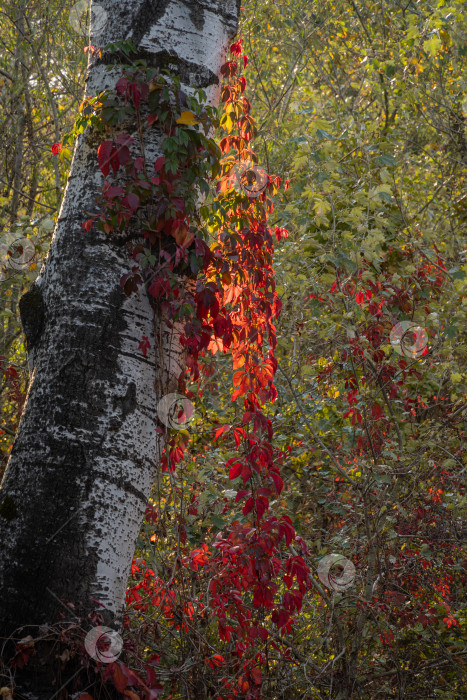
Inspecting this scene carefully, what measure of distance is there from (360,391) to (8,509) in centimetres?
247

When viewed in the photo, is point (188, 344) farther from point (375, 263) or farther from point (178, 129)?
point (375, 263)

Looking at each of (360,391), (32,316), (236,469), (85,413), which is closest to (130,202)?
(32,316)

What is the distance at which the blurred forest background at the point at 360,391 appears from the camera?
128 inches

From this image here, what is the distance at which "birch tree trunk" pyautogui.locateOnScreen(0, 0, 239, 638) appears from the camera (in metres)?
1.41

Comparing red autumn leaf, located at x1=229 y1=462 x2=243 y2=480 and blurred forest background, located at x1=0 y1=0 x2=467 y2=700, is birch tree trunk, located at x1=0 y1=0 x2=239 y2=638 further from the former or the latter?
blurred forest background, located at x1=0 y1=0 x2=467 y2=700

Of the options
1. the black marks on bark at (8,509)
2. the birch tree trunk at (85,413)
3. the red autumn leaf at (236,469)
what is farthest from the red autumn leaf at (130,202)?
the red autumn leaf at (236,469)

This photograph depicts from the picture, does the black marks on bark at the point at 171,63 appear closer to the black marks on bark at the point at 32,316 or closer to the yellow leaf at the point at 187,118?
the yellow leaf at the point at 187,118

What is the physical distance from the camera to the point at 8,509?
57.1 inches

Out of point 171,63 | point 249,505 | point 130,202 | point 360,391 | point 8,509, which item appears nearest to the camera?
point 8,509

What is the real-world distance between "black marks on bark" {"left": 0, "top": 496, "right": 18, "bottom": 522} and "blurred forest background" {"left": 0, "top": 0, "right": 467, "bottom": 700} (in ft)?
3.22

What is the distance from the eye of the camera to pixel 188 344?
175 cm

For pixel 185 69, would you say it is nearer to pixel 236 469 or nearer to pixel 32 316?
pixel 32 316

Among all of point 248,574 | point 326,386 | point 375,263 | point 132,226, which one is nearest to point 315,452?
point 326,386

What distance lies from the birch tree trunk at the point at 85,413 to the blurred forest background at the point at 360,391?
Result: 0.93m
